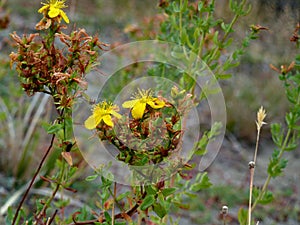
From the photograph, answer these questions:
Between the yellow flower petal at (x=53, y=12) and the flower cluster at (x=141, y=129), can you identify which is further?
the yellow flower petal at (x=53, y=12)

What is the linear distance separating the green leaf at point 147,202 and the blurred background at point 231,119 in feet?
2.65

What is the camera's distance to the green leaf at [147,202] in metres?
1.13

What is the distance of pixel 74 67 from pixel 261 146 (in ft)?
12.1

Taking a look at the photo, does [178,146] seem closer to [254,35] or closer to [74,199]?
[254,35]

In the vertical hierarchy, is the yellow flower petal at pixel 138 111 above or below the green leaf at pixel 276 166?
below

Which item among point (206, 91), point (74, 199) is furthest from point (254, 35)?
point (74, 199)

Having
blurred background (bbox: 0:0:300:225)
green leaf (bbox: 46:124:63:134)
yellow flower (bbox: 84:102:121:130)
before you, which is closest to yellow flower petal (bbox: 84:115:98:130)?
yellow flower (bbox: 84:102:121:130)

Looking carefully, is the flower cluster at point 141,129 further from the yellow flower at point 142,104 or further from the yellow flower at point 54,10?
the yellow flower at point 54,10

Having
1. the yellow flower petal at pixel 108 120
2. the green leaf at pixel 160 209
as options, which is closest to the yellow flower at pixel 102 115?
the yellow flower petal at pixel 108 120

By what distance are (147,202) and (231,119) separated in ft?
12.6

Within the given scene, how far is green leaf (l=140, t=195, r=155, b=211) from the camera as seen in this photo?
1.13 m

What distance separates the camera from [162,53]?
6.41 feet

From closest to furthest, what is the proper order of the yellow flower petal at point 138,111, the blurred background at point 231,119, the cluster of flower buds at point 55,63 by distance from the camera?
1. the yellow flower petal at point 138,111
2. the cluster of flower buds at point 55,63
3. the blurred background at point 231,119

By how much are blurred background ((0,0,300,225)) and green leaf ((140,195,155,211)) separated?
2.65 ft
